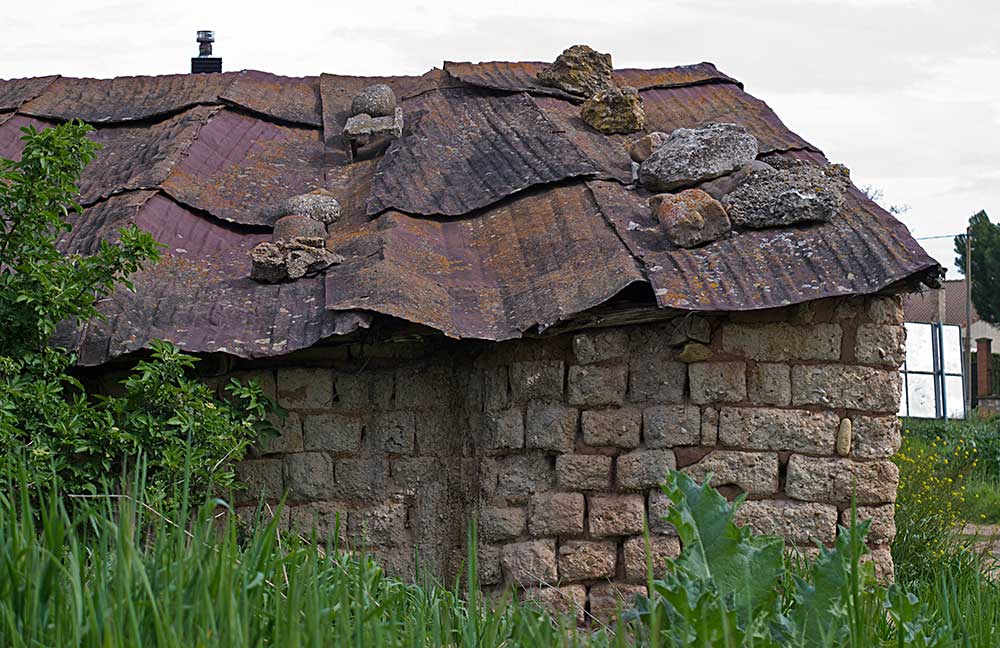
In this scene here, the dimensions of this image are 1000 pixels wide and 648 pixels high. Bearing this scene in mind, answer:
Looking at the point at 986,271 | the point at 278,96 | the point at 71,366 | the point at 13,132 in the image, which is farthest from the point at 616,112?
the point at 986,271

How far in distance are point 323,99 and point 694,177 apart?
10.7ft

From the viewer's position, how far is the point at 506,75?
26.2ft

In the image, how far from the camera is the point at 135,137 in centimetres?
742

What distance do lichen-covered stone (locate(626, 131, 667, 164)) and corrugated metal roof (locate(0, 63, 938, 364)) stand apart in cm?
8

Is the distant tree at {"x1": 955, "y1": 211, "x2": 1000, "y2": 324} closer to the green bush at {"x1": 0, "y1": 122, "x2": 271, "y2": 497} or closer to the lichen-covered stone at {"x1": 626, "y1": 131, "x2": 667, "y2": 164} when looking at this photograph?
the lichen-covered stone at {"x1": 626, "y1": 131, "x2": 667, "y2": 164}

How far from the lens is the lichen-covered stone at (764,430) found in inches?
211

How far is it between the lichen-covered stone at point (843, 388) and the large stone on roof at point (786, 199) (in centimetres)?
83

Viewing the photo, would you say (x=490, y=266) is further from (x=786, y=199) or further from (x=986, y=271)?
(x=986, y=271)

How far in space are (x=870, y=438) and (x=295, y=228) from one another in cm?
324

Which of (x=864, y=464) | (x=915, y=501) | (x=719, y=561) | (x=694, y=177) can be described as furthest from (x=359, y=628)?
(x=915, y=501)

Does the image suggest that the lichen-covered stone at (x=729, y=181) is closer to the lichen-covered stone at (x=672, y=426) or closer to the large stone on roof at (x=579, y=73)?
the lichen-covered stone at (x=672, y=426)

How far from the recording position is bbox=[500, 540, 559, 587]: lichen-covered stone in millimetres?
5445

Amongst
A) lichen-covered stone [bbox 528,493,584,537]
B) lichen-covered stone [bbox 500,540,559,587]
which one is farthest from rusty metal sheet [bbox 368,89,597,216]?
lichen-covered stone [bbox 500,540,559,587]

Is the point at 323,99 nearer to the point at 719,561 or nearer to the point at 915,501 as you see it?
the point at 915,501
